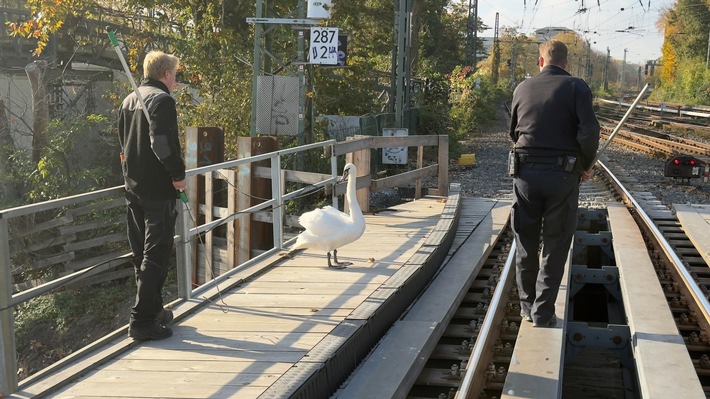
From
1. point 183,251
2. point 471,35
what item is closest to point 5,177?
point 183,251

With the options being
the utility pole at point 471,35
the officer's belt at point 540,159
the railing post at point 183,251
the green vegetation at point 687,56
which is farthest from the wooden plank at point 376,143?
the green vegetation at point 687,56

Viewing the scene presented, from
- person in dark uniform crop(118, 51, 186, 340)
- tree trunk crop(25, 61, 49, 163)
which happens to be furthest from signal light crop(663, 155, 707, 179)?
tree trunk crop(25, 61, 49, 163)

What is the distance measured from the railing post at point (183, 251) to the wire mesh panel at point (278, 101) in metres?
9.42

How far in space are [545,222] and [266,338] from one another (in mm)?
1990

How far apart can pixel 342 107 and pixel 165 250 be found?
18628 mm

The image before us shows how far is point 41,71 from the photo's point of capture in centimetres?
2122

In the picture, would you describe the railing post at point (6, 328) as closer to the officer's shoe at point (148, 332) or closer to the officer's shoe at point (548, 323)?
the officer's shoe at point (148, 332)

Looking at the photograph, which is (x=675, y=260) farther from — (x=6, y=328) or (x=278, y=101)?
(x=278, y=101)

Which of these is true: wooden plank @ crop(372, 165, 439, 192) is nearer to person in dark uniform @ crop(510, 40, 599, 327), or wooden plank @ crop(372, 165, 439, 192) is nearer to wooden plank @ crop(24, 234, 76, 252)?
person in dark uniform @ crop(510, 40, 599, 327)

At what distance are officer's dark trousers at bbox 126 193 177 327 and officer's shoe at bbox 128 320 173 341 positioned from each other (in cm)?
3

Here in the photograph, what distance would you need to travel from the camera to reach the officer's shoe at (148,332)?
5430 mm

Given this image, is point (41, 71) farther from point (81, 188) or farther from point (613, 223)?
point (613, 223)

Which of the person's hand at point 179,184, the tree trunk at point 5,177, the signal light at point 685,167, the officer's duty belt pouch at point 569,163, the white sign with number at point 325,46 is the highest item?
the white sign with number at point 325,46

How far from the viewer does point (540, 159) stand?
558 cm
